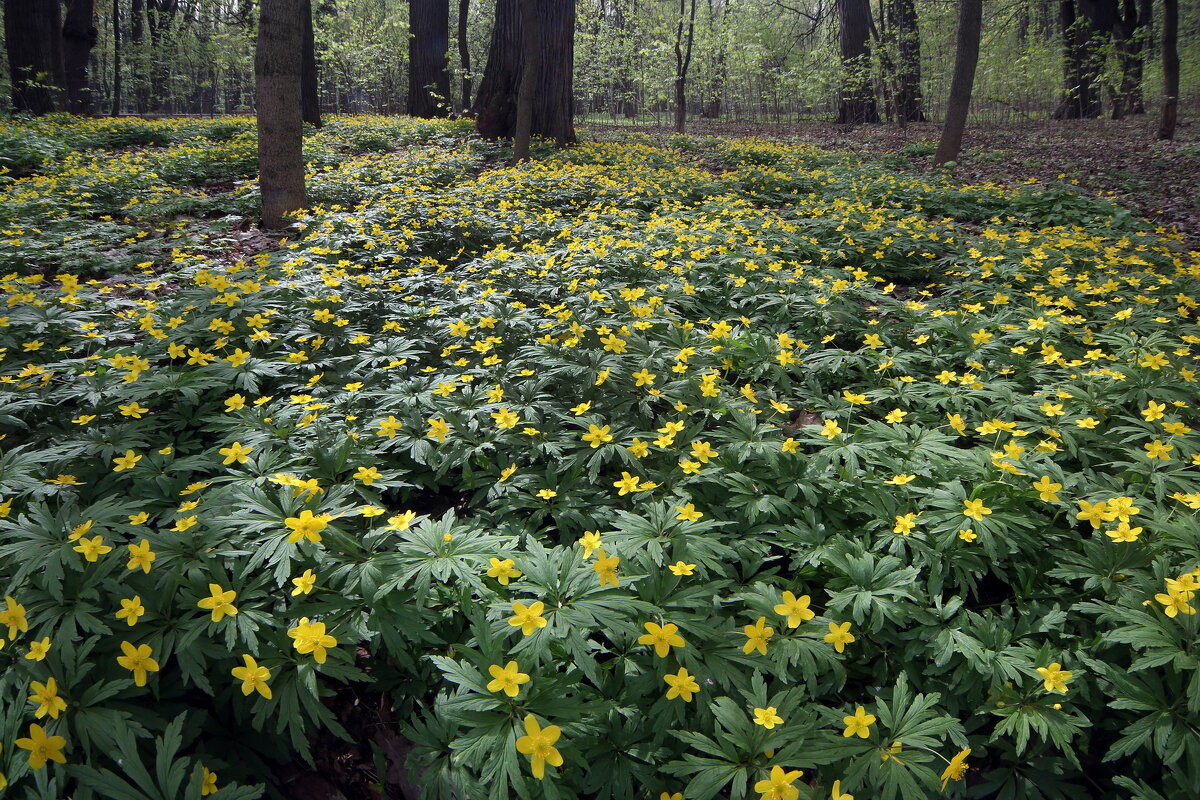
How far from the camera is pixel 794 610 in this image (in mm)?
1860

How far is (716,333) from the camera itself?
3.68 m

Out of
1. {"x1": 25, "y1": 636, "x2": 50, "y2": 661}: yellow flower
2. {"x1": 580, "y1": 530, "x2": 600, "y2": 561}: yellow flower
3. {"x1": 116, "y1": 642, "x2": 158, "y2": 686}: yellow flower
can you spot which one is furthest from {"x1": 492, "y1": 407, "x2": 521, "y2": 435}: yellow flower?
{"x1": 25, "y1": 636, "x2": 50, "y2": 661}: yellow flower

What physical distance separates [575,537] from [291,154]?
5.93 metres

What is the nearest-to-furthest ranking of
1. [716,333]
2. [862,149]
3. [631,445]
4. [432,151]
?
[631,445] < [716,333] < [432,151] < [862,149]

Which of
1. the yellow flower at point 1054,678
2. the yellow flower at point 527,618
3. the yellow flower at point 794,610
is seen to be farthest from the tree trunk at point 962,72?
the yellow flower at point 527,618

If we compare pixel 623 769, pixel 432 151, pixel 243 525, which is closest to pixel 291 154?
pixel 432 151

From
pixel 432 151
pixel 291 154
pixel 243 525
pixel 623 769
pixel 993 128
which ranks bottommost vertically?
pixel 623 769

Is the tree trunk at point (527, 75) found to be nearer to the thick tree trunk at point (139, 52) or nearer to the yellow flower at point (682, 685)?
the yellow flower at point (682, 685)

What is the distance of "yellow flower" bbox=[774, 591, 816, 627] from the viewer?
184 cm

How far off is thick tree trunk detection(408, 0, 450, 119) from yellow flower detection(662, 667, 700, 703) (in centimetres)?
1870

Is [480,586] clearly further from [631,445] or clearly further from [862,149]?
[862,149]

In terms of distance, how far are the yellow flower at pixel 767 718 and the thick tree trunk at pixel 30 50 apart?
19436 millimetres

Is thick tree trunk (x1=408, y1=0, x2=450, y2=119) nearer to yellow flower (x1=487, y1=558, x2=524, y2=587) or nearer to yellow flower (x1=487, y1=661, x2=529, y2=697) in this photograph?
yellow flower (x1=487, y1=558, x2=524, y2=587)

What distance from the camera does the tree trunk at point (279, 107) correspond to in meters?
5.79
